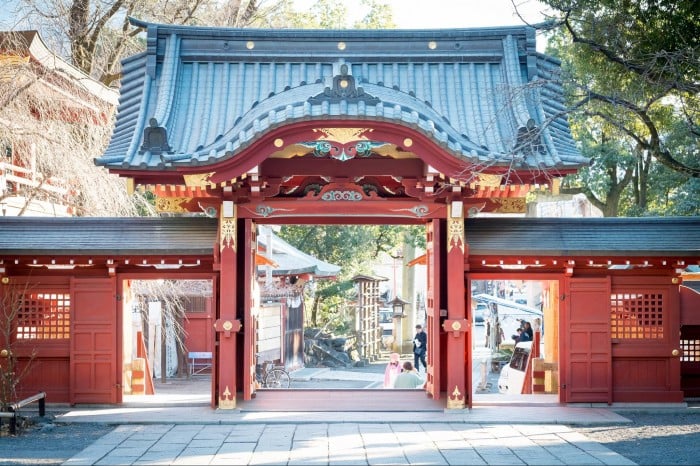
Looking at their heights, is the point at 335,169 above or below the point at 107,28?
below

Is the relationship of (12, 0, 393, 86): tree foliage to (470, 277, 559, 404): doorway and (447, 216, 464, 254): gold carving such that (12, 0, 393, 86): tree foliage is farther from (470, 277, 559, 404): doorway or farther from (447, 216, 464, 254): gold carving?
(470, 277, 559, 404): doorway

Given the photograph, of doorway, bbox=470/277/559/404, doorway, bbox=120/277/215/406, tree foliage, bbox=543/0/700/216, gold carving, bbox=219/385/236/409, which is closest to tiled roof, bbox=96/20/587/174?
tree foliage, bbox=543/0/700/216

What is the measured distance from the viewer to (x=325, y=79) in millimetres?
12500

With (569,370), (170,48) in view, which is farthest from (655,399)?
(170,48)

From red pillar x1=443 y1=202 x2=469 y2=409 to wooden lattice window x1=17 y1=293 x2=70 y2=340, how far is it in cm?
540

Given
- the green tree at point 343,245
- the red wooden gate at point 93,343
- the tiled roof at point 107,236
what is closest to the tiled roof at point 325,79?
the tiled roof at point 107,236

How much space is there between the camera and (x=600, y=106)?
18.4 metres

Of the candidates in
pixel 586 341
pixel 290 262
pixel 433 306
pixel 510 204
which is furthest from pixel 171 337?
pixel 586 341

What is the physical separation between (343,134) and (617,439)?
5.00 m

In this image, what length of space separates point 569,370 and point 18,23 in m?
10.1

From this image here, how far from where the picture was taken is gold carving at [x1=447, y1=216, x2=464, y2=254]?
12.2 m

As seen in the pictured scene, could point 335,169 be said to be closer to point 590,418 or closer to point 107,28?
point 590,418

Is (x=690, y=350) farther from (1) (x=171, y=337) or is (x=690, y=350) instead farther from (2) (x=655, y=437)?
(1) (x=171, y=337)

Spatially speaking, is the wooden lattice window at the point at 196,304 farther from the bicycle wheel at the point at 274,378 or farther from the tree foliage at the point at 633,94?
the tree foliage at the point at 633,94
